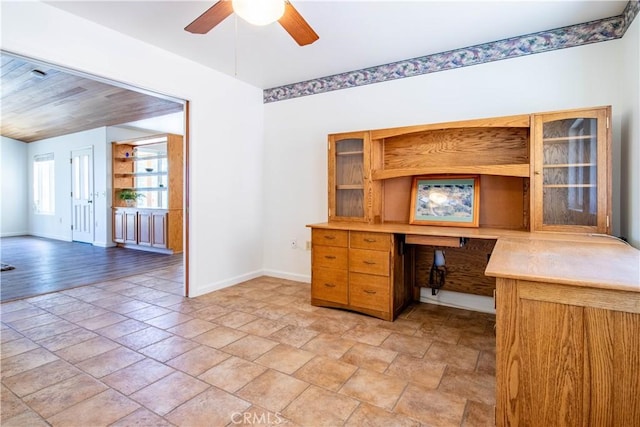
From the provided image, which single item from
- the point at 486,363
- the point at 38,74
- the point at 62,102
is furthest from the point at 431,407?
the point at 62,102

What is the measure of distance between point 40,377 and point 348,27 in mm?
3245

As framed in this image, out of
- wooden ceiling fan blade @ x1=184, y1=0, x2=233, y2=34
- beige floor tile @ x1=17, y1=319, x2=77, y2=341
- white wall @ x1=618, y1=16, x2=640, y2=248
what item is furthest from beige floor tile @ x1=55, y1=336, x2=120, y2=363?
white wall @ x1=618, y1=16, x2=640, y2=248

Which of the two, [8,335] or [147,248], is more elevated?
[147,248]

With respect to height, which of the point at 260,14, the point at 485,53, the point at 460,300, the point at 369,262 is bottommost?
the point at 460,300

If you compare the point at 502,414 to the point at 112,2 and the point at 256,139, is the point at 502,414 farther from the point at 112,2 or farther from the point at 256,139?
the point at 256,139

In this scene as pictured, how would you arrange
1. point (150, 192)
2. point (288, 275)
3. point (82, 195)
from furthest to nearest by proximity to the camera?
point (82, 195) → point (150, 192) → point (288, 275)

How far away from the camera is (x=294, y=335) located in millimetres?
2594

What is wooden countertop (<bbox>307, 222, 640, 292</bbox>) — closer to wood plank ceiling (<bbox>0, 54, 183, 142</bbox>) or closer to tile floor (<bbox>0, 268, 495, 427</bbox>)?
tile floor (<bbox>0, 268, 495, 427</bbox>)

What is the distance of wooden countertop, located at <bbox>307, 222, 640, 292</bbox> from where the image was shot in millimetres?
1253

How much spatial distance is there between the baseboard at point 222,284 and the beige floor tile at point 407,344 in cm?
213

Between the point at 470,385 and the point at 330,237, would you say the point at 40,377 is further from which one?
the point at 470,385

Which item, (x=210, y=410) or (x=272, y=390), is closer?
(x=210, y=410)

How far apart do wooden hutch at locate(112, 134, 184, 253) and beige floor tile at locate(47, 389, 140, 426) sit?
437 centimetres

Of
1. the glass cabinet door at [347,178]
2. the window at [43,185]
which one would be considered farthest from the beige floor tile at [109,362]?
the window at [43,185]
